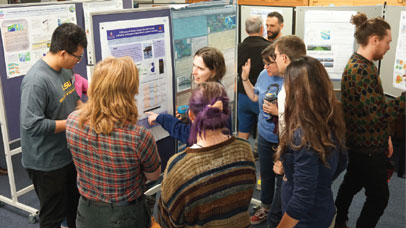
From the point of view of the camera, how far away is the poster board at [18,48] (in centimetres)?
294

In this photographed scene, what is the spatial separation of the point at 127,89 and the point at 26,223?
208cm

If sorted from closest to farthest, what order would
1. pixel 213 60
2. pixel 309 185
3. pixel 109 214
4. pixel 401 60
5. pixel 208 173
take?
pixel 208 173
pixel 309 185
pixel 109 214
pixel 213 60
pixel 401 60

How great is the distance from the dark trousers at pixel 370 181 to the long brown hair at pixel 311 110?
933mm

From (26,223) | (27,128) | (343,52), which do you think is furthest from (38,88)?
(343,52)

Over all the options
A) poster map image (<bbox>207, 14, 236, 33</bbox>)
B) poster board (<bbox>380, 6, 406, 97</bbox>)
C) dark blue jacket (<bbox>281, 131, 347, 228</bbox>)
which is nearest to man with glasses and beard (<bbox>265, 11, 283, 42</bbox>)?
poster board (<bbox>380, 6, 406, 97</bbox>)

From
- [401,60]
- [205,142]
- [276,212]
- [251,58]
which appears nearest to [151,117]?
[205,142]

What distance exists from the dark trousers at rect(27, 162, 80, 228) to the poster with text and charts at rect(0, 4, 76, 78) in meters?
1.15

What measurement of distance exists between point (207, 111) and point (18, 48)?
7.38ft

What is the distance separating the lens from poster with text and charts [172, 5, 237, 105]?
92.5 inches

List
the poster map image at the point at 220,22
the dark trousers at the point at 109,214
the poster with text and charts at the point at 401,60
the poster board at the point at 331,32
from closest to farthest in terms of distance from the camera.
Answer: the dark trousers at the point at 109,214, the poster map image at the point at 220,22, the poster with text and charts at the point at 401,60, the poster board at the point at 331,32

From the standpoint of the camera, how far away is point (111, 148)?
162 centimetres

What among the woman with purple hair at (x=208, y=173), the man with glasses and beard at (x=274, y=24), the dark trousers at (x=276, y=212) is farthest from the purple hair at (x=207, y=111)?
the man with glasses and beard at (x=274, y=24)

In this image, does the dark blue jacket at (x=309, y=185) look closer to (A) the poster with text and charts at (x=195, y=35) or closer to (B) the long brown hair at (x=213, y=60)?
(B) the long brown hair at (x=213, y=60)

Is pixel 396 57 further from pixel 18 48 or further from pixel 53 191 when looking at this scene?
pixel 18 48
